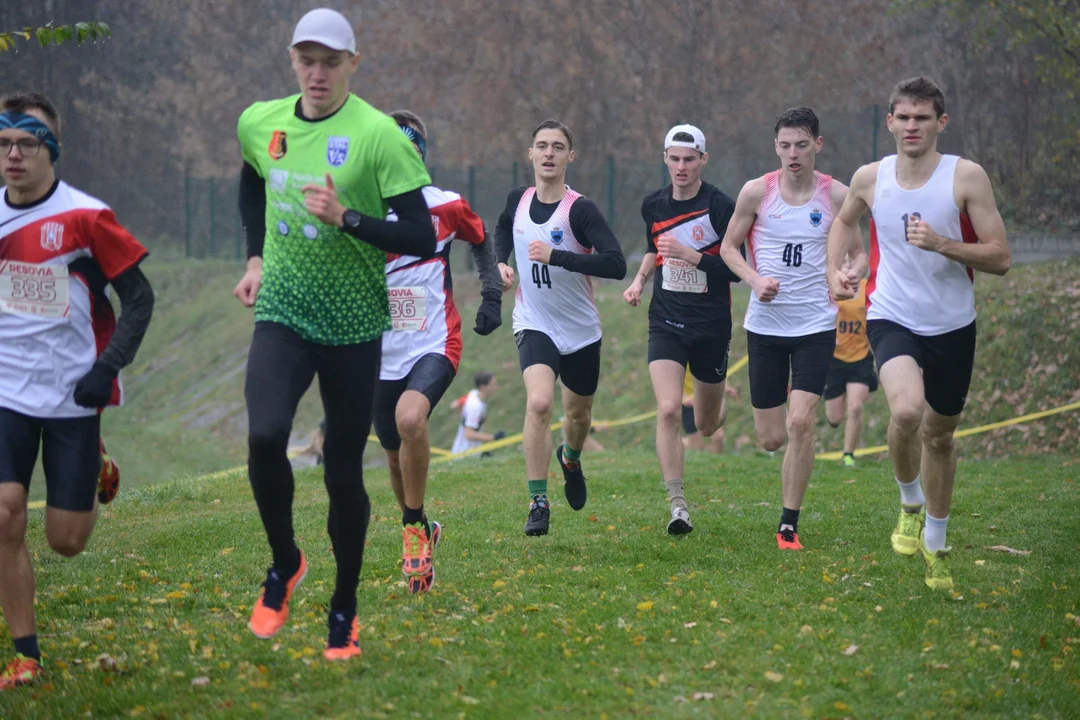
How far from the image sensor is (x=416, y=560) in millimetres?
6832

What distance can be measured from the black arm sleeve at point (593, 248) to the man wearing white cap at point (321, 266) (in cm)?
306

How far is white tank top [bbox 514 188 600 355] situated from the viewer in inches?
339

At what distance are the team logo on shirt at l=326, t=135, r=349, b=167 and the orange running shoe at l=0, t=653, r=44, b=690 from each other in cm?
242

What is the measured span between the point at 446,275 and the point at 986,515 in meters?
4.87

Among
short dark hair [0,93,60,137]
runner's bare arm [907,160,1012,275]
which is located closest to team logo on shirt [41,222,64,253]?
short dark hair [0,93,60,137]

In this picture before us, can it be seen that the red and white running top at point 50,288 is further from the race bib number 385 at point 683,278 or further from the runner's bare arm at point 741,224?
the race bib number 385 at point 683,278

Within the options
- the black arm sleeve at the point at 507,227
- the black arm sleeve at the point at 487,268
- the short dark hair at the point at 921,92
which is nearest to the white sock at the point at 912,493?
the short dark hair at the point at 921,92

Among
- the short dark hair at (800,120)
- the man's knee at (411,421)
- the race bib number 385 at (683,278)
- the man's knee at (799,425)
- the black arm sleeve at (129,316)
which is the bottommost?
the man's knee at (799,425)

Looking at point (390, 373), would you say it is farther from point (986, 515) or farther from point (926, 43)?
point (926, 43)

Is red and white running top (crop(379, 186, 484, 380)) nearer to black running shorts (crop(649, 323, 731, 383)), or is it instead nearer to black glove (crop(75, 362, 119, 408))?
black running shorts (crop(649, 323, 731, 383))

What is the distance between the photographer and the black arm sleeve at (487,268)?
306 inches

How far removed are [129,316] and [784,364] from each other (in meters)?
4.66

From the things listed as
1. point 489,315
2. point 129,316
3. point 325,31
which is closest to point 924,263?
point 489,315

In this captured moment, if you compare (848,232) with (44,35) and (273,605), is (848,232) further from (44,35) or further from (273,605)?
(44,35)
